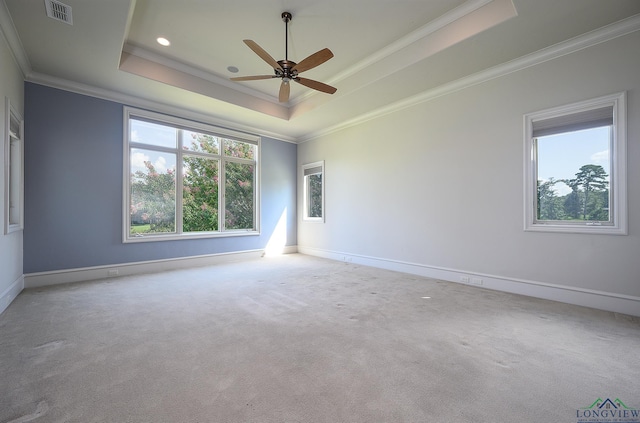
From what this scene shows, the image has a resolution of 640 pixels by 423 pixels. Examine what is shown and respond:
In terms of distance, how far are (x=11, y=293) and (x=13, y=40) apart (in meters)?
3.03

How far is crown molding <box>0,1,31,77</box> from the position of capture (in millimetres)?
2836

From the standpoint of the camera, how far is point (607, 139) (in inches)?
126

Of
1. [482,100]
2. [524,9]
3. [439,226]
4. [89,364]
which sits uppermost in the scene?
[524,9]

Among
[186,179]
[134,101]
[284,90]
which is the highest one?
[134,101]

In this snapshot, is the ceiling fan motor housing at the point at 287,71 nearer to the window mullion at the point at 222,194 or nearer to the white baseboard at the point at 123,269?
the window mullion at the point at 222,194

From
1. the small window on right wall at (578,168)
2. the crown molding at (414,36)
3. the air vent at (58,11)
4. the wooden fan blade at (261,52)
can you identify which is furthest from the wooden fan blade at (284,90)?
the small window on right wall at (578,168)

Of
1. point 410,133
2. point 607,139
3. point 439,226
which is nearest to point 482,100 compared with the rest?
point 410,133

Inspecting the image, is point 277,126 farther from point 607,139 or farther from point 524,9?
point 607,139

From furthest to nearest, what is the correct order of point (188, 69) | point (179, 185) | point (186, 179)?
1. point (186, 179)
2. point (179, 185)
3. point (188, 69)

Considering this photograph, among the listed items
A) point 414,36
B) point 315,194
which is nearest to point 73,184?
point 315,194

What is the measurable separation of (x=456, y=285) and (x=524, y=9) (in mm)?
3479

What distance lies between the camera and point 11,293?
3.38m

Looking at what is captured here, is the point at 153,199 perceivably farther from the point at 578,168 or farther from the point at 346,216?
the point at 578,168

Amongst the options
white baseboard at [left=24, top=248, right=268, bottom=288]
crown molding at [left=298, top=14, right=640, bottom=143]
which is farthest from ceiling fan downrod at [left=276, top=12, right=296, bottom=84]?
white baseboard at [left=24, top=248, right=268, bottom=288]
